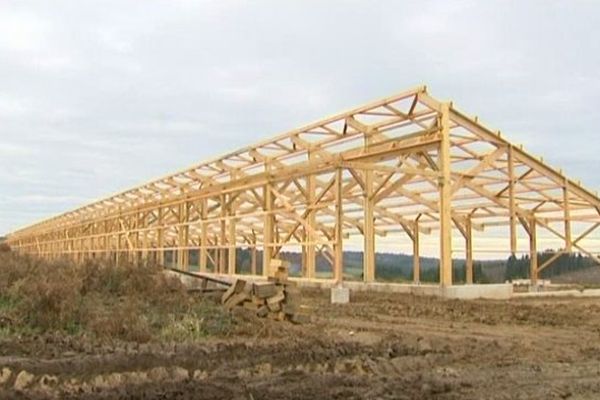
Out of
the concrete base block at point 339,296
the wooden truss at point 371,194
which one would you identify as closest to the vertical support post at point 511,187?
the wooden truss at point 371,194

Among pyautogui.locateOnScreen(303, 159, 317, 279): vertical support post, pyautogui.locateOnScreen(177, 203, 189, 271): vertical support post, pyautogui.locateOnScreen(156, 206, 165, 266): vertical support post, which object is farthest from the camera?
pyautogui.locateOnScreen(156, 206, 165, 266): vertical support post

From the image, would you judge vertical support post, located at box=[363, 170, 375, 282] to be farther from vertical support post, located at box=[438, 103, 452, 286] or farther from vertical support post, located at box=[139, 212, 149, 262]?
vertical support post, located at box=[139, 212, 149, 262]

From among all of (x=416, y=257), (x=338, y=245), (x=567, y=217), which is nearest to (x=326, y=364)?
(x=338, y=245)

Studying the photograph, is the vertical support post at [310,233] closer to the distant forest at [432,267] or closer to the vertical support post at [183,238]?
the distant forest at [432,267]

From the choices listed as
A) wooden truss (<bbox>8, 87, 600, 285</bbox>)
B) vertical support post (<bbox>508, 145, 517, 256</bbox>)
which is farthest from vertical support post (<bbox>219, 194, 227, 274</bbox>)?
vertical support post (<bbox>508, 145, 517, 256</bbox>)

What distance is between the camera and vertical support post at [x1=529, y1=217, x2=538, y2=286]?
25.3 metres

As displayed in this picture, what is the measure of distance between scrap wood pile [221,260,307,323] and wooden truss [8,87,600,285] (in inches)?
213

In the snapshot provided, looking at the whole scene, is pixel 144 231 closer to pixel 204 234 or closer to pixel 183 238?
pixel 183 238

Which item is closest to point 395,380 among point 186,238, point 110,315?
point 110,315

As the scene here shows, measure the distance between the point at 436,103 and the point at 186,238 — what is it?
583 inches

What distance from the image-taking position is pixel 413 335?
1070 centimetres

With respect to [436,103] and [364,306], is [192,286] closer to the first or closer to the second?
[364,306]

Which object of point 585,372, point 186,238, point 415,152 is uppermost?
point 415,152

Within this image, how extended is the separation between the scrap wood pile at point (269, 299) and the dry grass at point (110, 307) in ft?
1.55
